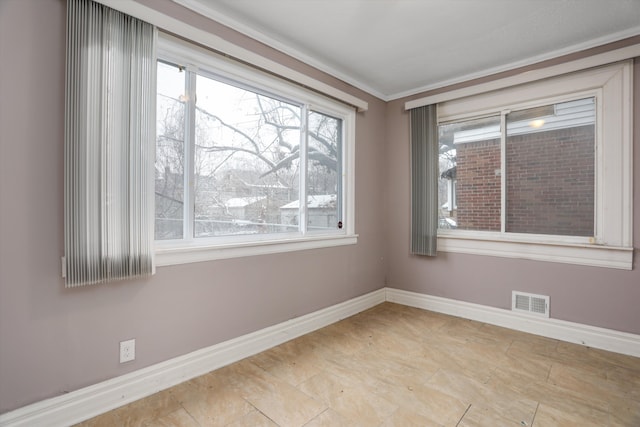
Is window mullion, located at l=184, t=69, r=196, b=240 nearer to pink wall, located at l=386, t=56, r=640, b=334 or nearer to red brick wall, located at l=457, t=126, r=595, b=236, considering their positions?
pink wall, located at l=386, t=56, r=640, b=334

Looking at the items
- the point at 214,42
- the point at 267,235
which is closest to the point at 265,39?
the point at 214,42

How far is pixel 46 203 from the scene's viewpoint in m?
1.69

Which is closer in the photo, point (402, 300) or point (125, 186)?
point (125, 186)

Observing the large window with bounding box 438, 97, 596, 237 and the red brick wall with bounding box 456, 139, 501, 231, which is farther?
the red brick wall with bounding box 456, 139, 501, 231

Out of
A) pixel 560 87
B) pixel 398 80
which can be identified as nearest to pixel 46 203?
pixel 398 80

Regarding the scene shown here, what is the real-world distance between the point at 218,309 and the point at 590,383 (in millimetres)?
2657

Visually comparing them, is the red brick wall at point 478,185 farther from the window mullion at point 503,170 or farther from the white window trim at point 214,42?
the white window trim at point 214,42

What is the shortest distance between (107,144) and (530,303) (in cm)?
372

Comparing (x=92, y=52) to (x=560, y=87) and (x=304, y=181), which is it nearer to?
(x=304, y=181)

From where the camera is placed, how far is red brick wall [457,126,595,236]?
2910 millimetres

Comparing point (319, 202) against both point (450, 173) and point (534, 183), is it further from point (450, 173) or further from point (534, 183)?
point (534, 183)

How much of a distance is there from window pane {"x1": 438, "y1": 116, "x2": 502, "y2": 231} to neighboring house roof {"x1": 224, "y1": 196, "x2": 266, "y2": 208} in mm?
2218

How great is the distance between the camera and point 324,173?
3.42m

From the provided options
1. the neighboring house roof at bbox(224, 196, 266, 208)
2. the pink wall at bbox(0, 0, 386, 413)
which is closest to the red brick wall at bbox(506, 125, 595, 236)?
the neighboring house roof at bbox(224, 196, 266, 208)
